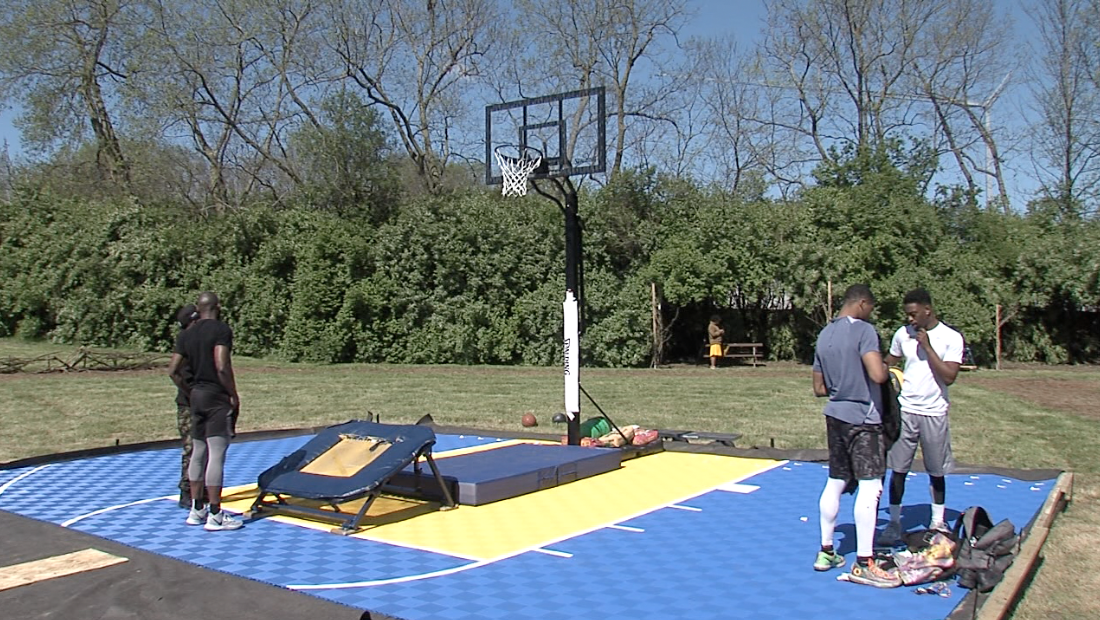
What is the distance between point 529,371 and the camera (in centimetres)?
2128

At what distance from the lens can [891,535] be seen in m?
6.33

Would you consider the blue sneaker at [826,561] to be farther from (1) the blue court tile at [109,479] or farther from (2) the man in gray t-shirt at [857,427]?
(1) the blue court tile at [109,479]

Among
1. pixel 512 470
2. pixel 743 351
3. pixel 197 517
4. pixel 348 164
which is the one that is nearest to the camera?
pixel 197 517

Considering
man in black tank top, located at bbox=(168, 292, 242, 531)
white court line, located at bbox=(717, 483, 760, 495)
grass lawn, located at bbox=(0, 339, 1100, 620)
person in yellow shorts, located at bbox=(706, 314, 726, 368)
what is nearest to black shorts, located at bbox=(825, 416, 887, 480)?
grass lawn, located at bbox=(0, 339, 1100, 620)

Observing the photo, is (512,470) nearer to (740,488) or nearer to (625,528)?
(625,528)

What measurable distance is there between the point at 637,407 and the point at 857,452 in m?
9.03

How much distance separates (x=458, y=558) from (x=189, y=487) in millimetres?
2581

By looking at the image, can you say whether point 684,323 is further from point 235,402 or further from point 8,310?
point 8,310

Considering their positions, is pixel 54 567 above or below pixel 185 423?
below

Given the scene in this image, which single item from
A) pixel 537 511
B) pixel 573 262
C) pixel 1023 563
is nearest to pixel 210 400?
pixel 537 511

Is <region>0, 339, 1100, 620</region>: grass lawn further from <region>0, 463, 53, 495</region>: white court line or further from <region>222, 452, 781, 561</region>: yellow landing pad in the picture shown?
<region>222, 452, 781, 561</region>: yellow landing pad

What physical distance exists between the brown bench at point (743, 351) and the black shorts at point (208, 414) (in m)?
17.6

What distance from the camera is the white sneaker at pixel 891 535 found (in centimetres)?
629

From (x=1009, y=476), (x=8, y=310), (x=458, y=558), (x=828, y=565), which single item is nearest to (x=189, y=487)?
(x=458, y=558)
